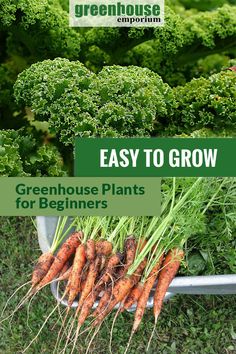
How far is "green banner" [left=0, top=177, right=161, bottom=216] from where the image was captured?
3.12 metres

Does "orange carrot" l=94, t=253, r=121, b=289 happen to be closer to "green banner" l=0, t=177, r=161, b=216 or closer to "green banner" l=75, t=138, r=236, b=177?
"green banner" l=0, t=177, r=161, b=216

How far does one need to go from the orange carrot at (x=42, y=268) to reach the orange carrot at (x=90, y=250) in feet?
0.64

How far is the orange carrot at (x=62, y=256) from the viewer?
126 inches

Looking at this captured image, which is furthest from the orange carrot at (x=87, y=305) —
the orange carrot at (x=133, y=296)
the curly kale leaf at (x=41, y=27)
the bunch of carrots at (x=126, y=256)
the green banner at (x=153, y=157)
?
the curly kale leaf at (x=41, y=27)

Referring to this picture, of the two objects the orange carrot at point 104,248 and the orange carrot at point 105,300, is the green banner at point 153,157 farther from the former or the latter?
the orange carrot at point 105,300

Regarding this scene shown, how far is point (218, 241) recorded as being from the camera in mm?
3225

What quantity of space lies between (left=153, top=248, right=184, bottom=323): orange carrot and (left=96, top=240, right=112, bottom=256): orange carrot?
26cm

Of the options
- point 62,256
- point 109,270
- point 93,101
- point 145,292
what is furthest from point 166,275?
point 93,101

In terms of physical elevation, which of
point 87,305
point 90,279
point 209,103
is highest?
point 209,103

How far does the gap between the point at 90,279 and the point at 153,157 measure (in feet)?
2.00

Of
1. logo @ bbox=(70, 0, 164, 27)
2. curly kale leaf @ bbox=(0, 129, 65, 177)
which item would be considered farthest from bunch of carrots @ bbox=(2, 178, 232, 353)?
logo @ bbox=(70, 0, 164, 27)

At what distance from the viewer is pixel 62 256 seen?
10.5 ft

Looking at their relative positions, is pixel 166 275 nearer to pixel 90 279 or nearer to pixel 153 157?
pixel 90 279

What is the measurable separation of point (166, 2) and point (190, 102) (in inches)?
36.9
